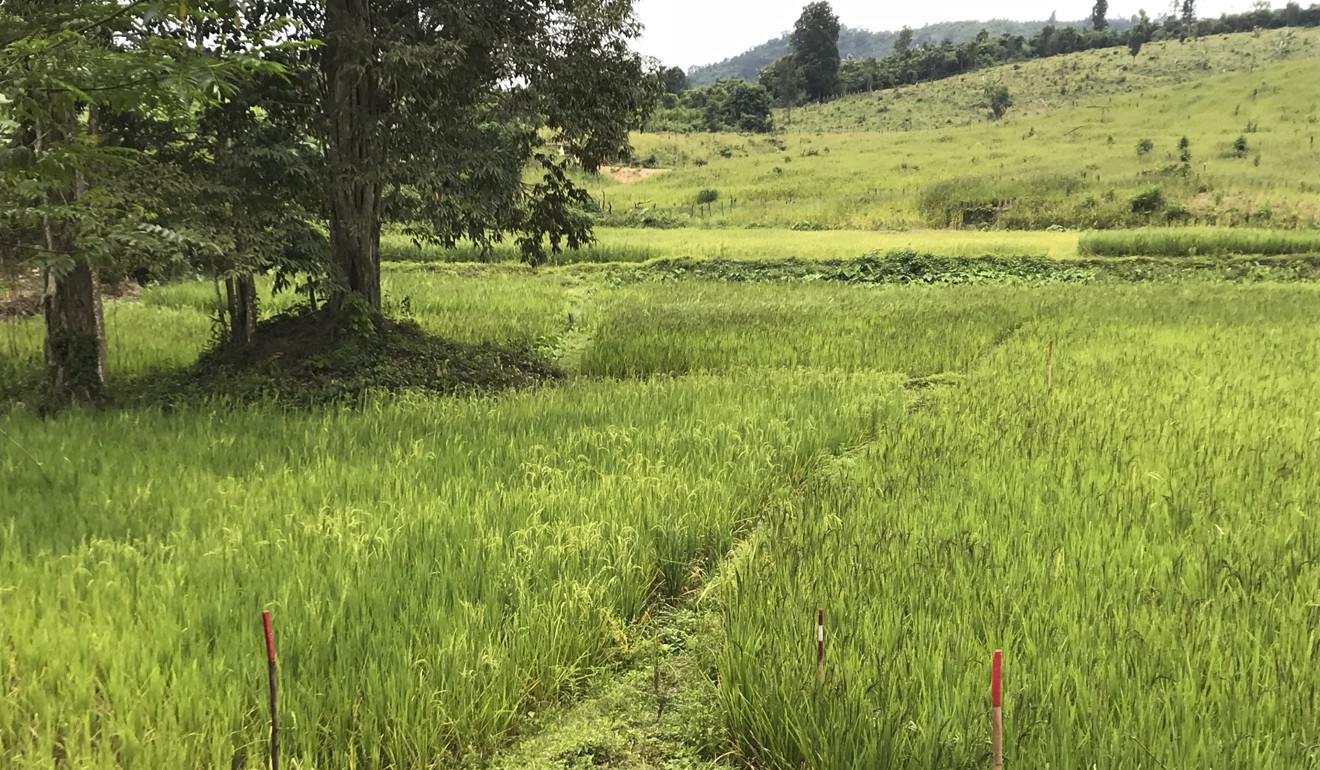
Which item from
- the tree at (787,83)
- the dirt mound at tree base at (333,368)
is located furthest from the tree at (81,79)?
the tree at (787,83)

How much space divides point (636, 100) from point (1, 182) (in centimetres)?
783

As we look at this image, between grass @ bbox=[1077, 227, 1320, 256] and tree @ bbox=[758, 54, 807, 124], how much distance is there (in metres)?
67.8

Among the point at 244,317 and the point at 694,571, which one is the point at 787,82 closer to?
the point at 244,317

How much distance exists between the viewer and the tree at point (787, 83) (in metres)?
95.8

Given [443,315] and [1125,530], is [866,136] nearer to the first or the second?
[443,315]

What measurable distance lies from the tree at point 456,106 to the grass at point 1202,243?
70.7ft

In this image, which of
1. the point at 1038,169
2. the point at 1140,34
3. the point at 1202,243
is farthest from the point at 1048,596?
the point at 1140,34

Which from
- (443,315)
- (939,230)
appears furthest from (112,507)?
(939,230)

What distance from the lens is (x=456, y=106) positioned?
411 inches

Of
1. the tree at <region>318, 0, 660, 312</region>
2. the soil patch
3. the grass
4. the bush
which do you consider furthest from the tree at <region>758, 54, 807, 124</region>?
the tree at <region>318, 0, 660, 312</region>

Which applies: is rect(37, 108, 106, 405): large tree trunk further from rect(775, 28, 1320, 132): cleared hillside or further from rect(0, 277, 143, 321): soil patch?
rect(775, 28, 1320, 132): cleared hillside

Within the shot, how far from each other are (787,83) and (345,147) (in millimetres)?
95259

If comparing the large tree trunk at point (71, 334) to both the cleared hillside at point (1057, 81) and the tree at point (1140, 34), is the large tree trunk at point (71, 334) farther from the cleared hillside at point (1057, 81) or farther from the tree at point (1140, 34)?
the tree at point (1140, 34)

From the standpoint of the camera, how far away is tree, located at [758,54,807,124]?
95750 millimetres
